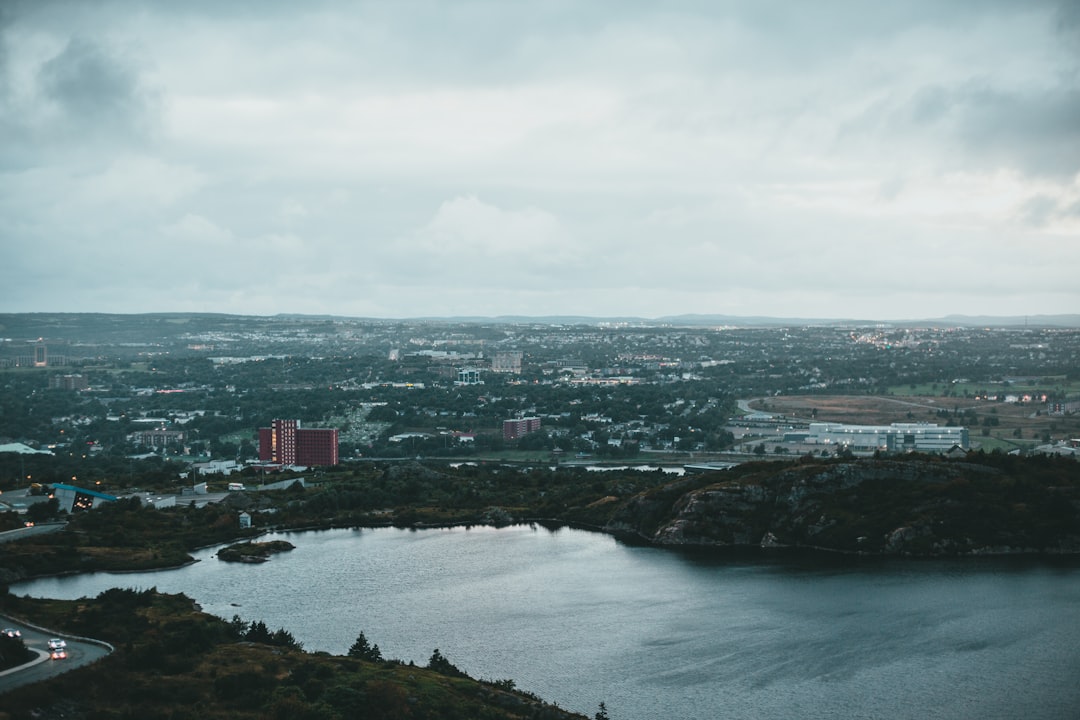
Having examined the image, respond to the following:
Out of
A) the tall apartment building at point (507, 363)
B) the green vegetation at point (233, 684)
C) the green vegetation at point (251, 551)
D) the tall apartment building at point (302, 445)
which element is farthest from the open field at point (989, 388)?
the green vegetation at point (233, 684)

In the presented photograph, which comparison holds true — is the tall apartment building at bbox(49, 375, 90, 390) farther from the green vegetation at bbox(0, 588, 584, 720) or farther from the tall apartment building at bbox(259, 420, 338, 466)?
the green vegetation at bbox(0, 588, 584, 720)

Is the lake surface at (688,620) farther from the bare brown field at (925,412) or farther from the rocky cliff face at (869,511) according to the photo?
the bare brown field at (925,412)

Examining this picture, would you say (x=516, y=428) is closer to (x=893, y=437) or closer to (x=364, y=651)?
(x=893, y=437)

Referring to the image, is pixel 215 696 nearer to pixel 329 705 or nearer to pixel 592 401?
pixel 329 705

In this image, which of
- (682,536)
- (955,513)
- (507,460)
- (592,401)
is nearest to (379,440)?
(507,460)

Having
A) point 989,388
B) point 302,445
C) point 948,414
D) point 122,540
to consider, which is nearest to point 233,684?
point 122,540

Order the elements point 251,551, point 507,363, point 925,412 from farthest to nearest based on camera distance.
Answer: point 507,363, point 925,412, point 251,551
